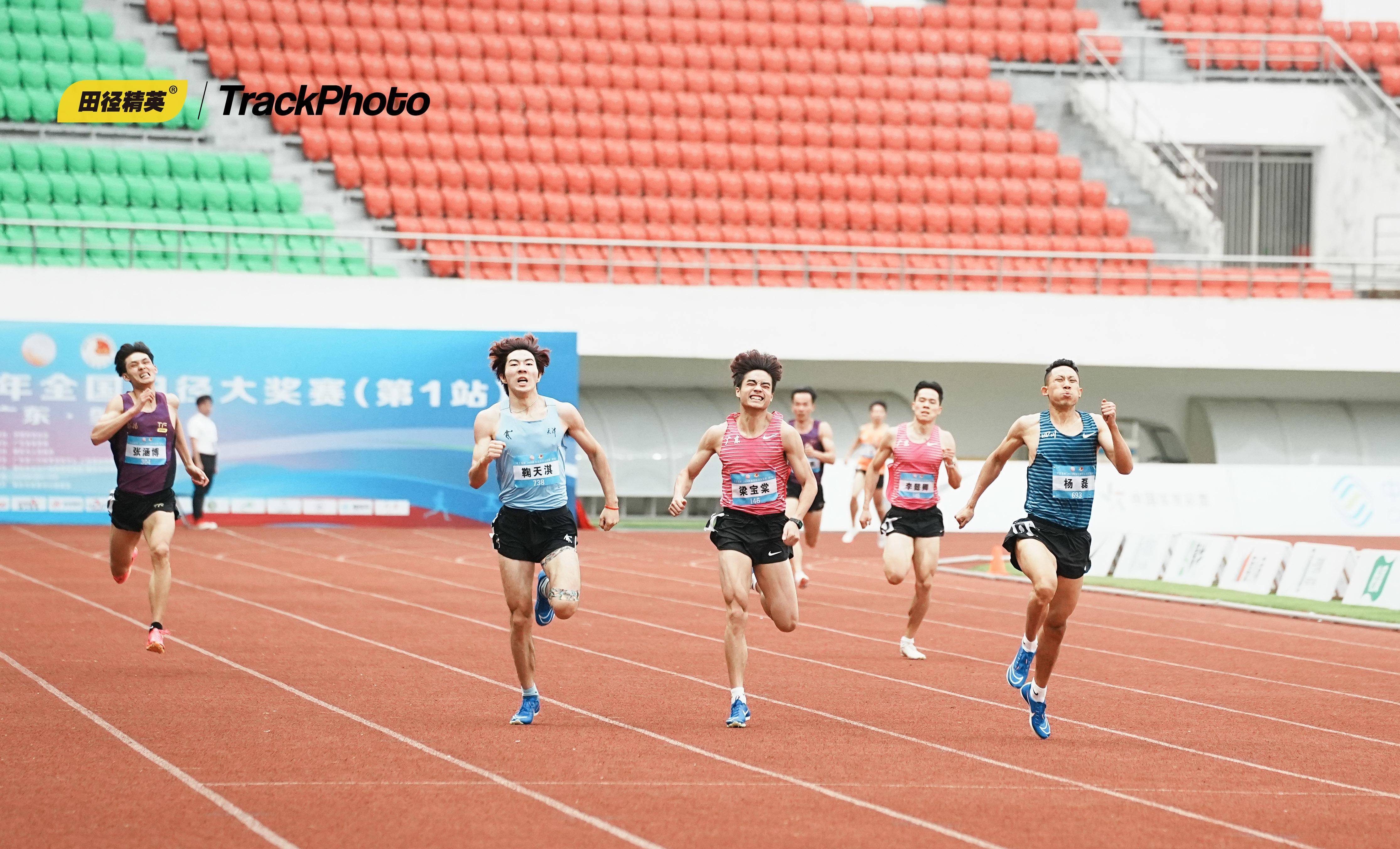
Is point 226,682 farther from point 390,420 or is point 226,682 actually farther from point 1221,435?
point 1221,435

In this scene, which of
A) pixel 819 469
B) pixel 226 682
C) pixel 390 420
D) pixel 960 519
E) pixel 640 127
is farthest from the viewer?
pixel 640 127

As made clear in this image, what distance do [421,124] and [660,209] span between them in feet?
15.5

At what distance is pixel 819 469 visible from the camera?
16.5 metres

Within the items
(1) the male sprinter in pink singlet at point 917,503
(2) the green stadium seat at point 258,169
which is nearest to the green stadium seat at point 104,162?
(2) the green stadium seat at point 258,169

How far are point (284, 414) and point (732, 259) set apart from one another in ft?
25.3

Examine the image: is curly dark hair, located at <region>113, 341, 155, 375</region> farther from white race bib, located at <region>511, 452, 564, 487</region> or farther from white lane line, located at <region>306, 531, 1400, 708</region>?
white lane line, located at <region>306, 531, 1400, 708</region>

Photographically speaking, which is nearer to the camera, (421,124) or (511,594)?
(511,594)

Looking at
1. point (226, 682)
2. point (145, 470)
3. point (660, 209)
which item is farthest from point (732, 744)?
point (660, 209)

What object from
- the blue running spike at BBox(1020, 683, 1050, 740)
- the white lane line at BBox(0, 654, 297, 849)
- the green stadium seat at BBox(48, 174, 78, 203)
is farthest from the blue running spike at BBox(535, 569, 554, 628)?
the green stadium seat at BBox(48, 174, 78, 203)

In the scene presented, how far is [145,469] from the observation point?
11.1m

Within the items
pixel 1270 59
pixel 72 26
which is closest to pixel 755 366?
pixel 72 26

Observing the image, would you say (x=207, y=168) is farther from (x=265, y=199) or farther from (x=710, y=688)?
(x=710, y=688)

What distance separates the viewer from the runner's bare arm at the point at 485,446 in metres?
8.21

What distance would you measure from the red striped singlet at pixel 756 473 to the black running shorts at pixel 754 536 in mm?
37
